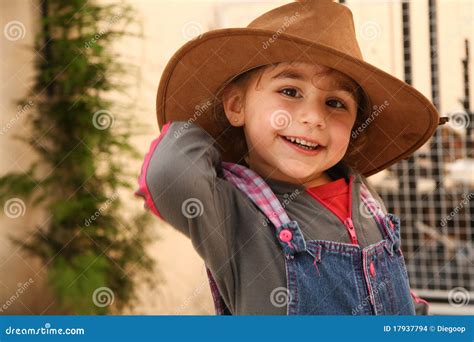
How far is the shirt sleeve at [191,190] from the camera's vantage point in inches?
28.1

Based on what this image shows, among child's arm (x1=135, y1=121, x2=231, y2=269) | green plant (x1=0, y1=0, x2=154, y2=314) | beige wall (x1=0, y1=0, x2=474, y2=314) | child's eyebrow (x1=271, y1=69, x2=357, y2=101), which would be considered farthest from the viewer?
green plant (x1=0, y1=0, x2=154, y2=314)

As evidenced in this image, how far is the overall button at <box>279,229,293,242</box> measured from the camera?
778 millimetres

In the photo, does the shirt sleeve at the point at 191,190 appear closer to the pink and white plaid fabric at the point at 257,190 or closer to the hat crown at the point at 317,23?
the pink and white plaid fabric at the point at 257,190

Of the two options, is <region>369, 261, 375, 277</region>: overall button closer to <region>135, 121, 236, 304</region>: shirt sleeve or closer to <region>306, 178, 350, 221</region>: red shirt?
<region>306, 178, 350, 221</region>: red shirt

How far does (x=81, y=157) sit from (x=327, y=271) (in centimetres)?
121

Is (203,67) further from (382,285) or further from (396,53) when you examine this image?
(396,53)

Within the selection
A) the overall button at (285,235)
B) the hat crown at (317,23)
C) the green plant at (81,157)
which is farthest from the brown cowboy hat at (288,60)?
the green plant at (81,157)

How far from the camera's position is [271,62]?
82 centimetres

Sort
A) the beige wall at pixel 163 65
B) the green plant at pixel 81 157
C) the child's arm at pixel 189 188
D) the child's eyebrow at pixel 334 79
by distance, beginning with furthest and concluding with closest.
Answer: the green plant at pixel 81 157
the beige wall at pixel 163 65
the child's eyebrow at pixel 334 79
the child's arm at pixel 189 188

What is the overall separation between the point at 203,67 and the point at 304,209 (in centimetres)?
20

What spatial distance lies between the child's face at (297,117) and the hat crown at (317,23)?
0.12 ft

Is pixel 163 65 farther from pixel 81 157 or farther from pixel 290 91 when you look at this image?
pixel 290 91

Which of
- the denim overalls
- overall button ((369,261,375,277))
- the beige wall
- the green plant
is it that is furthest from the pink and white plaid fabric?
the green plant

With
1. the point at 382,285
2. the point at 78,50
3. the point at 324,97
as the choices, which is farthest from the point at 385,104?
the point at 78,50
